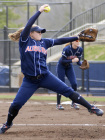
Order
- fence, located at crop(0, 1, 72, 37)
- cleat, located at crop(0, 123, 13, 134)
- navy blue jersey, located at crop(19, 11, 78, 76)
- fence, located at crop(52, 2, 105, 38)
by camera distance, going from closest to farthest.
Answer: navy blue jersey, located at crop(19, 11, 78, 76), cleat, located at crop(0, 123, 13, 134), fence, located at crop(52, 2, 105, 38), fence, located at crop(0, 1, 72, 37)

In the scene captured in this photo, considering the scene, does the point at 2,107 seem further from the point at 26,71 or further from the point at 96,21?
the point at 96,21

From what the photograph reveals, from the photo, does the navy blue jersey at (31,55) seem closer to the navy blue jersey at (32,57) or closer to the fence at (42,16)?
the navy blue jersey at (32,57)

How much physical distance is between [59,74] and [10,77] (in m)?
6.44

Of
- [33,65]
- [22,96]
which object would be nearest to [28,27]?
[33,65]

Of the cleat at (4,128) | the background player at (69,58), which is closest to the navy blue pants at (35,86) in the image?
the cleat at (4,128)

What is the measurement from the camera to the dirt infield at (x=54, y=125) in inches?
249

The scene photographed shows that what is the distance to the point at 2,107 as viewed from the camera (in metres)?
10.7

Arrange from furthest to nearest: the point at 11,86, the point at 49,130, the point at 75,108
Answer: the point at 11,86 → the point at 75,108 → the point at 49,130

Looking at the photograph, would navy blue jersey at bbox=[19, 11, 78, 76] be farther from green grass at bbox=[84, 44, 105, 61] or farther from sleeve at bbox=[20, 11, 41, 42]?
green grass at bbox=[84, 44, 105, 61]

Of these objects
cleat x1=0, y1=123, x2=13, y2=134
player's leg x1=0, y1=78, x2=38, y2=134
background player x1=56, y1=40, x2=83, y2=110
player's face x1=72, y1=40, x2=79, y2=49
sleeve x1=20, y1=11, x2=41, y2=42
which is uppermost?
sleeve x1=20, y1=11, x2=41, y2=42

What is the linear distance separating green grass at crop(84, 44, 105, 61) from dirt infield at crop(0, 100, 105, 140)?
34.6 feet

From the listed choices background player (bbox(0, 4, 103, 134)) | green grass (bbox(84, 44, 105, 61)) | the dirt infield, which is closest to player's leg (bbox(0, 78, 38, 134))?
background player (bbox(0, 4, 103, 134))

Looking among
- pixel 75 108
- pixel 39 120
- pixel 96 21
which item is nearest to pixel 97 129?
pixel 39 120

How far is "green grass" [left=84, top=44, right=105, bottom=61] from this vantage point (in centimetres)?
2039
